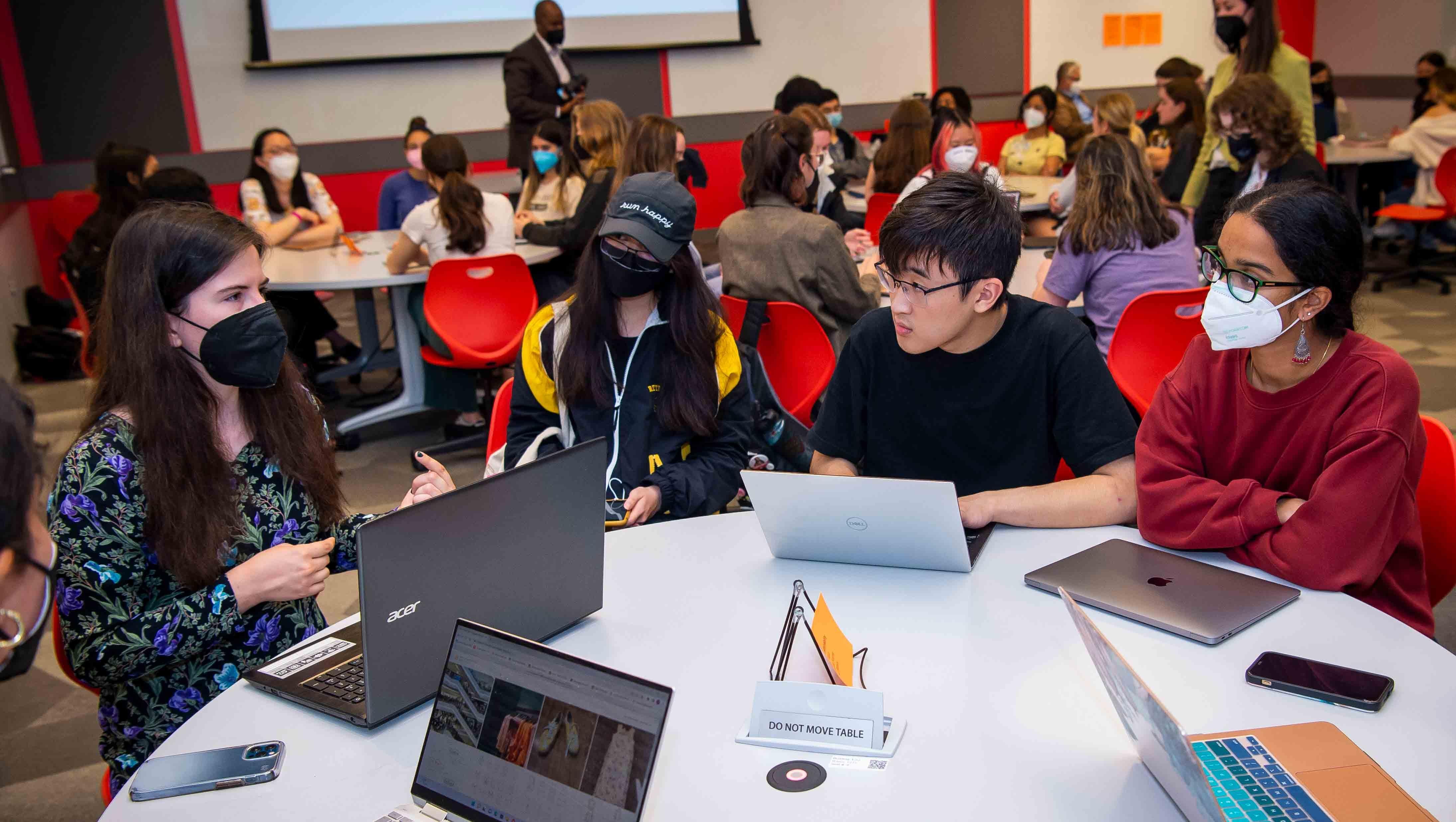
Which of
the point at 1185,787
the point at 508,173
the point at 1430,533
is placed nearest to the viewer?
the point at 1185,787

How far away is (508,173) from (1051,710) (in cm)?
704

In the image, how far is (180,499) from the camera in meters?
1.62

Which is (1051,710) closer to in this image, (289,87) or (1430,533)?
(1430,533)

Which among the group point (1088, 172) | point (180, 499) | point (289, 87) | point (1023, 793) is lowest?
point (1023, 793)

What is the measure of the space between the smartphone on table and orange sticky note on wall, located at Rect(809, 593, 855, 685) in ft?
2.20

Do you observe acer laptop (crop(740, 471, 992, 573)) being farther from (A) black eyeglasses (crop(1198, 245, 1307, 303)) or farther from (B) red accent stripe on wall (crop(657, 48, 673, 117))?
(B) red accent stripe on wall (crop(657, 48, 673, 117))

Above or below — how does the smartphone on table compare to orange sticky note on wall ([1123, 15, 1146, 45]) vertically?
below

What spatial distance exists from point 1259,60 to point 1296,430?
3477 mm

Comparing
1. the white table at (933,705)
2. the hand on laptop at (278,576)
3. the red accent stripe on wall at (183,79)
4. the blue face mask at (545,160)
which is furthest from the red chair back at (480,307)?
the red accent stripe on wall at (183,79)

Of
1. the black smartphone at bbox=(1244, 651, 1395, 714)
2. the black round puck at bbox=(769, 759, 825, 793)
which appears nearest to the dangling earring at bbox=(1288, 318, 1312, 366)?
the black smartphone at bbox=(1244, 651, 1395, 714)

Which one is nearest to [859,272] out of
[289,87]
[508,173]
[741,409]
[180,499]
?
[741,409]

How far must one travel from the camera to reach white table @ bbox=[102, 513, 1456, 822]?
114 cm

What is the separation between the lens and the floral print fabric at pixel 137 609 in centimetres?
155

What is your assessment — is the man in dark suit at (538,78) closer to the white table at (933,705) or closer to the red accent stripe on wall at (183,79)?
the red accent stripe on wall at (183,79)
